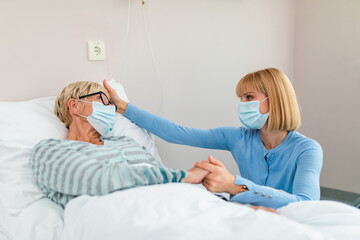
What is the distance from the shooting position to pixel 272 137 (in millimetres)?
1496

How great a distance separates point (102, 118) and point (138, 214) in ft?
2.17

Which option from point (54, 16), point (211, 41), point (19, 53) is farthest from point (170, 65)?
point (19, 53)

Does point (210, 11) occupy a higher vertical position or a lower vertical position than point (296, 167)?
higher

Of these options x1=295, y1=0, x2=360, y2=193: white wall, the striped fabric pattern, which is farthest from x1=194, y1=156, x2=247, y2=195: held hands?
x1=295, y1=0, x2=360, y2=193: white wall

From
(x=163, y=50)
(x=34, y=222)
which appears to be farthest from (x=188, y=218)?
(x=163, y=50)

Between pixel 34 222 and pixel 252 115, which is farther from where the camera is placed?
pixel 252 115

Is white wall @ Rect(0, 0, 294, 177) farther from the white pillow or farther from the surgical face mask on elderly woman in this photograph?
the surgical face mask on elderly woman

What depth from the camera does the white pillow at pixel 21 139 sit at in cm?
116

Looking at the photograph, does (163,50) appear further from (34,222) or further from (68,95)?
(34,222)

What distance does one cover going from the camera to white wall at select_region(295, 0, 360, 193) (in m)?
2.35

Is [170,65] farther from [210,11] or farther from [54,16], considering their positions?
[54,16]

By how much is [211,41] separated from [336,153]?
1363 mm

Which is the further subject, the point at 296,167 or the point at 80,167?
the point at 296,167

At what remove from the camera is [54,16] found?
1.57 m
